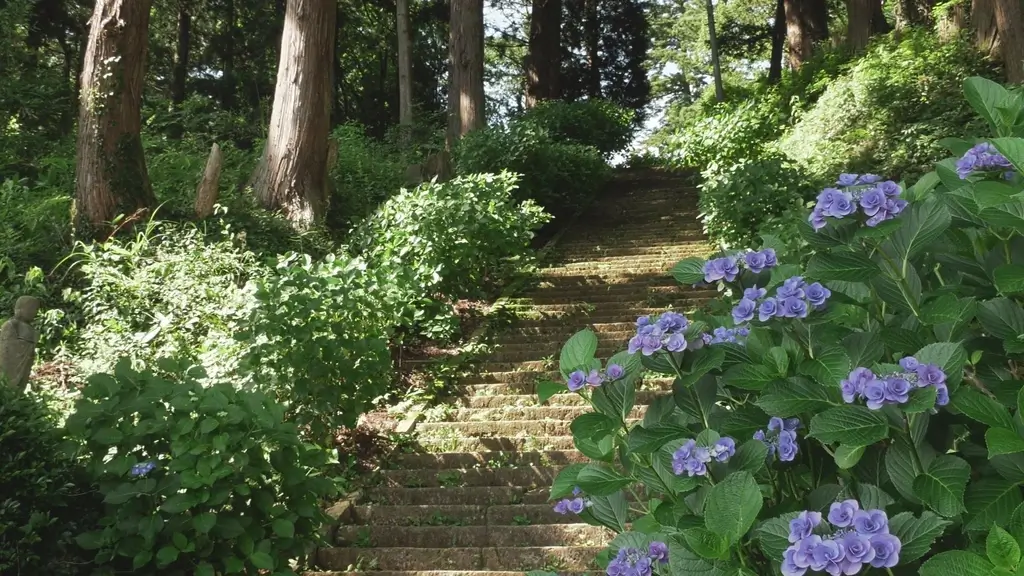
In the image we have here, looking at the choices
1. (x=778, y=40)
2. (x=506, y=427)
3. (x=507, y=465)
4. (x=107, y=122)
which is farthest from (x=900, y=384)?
(x=778, y=40)

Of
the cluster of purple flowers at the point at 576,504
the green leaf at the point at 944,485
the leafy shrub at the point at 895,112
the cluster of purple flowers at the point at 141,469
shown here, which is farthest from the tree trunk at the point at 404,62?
the green leaf at the point at 944,485

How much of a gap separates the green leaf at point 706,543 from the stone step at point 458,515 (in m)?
4.32

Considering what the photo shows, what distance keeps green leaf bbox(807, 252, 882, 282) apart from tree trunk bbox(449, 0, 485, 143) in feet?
49.4

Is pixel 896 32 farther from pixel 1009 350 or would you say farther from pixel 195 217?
pixel 1009 350

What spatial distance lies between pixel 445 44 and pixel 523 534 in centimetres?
2489

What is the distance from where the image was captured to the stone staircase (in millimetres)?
5184

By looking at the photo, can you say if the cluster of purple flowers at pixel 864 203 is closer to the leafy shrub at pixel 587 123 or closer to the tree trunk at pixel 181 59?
the leafy shrub at pixel 587 123

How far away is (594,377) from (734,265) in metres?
0.40

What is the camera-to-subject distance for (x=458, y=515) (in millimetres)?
5770

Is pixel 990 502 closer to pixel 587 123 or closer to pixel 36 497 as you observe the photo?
pixel 36 497

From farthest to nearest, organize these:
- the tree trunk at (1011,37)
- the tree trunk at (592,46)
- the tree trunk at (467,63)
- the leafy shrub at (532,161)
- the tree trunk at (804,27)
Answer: the tree trunk at (592,46), the tree trunk at (804,27), the tree trunk at (467,63), the leafy shrub at (532,161), the tree trunk at (1011,37)

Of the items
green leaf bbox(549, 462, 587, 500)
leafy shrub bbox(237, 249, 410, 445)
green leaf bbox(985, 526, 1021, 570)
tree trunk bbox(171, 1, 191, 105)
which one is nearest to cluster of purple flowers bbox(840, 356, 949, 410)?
green leaf bbox(985, 526, 1021, 570)

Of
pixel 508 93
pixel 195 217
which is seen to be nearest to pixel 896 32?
pixel 195 217

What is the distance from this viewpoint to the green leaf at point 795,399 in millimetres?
1519
